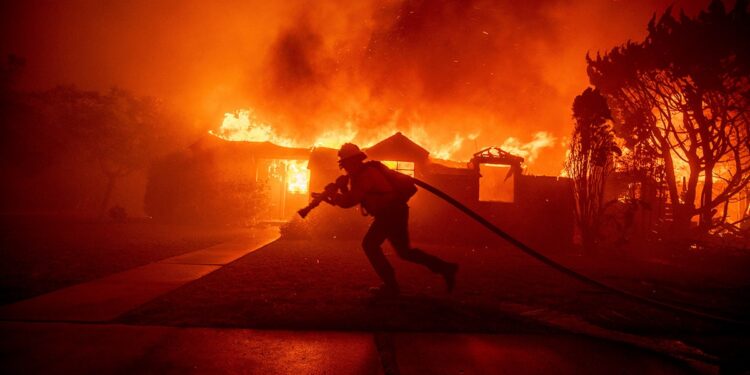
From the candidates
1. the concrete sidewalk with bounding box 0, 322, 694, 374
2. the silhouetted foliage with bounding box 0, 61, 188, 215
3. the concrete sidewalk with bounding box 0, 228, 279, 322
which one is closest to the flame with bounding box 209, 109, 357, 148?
the silhouetted foliage with bounding box 0, 61, 188, 215

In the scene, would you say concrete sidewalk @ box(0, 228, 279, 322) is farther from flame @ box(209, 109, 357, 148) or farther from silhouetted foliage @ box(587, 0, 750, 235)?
flame @ box(209, 109, 357, 148)

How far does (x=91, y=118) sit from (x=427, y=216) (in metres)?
20.1

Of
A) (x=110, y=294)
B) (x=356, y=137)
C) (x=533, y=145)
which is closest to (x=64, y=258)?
(x=110, y=294)

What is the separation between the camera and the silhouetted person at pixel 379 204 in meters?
4.16

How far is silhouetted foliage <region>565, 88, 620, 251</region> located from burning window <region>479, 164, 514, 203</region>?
9.81 ft

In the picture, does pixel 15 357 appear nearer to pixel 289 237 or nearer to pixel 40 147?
pixel 289 237

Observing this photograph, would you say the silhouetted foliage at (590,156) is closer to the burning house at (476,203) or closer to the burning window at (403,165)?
the burning house at (476,203)

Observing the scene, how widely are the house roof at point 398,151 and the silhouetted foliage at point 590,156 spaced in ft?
18.2

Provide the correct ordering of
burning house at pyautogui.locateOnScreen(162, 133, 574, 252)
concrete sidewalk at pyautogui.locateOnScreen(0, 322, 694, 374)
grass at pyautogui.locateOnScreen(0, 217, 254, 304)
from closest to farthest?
concrete sidewalk at pyautogui.locateOnScreen(0, 322, 694, 374)
grass at pyautogui.locateOnScreen(0, 217, 254, 304)
burning house at pyautogui.locateOnScreen(162, 133, 574, 252)

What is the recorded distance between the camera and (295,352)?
274 centimetres

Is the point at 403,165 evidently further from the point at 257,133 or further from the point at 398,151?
the point at 257,133

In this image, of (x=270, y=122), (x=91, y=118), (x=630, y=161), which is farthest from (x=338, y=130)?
(x=630, y=161)

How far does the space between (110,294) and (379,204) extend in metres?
3.25

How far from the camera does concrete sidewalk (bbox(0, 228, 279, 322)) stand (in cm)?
333
